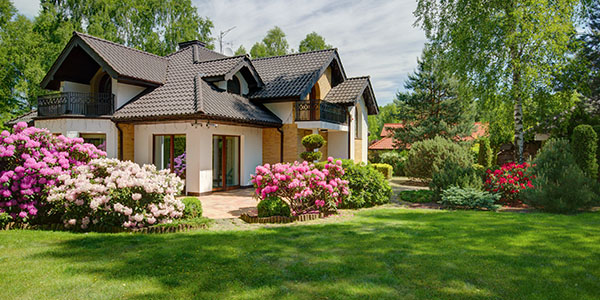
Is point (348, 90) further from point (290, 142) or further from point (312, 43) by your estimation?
point (312, 43)

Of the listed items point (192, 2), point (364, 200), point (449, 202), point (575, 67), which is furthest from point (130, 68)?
point (192, 2)

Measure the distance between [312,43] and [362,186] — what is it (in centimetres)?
3277

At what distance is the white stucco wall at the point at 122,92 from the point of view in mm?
→ 15617

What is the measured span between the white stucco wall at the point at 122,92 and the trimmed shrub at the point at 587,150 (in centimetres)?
1900

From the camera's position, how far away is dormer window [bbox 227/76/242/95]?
57.1ft

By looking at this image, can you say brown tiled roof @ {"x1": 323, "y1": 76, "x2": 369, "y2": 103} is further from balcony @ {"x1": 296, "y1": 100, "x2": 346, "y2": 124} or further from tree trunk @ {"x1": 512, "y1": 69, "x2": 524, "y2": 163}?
tree trunk @ {"x1": 512, "y1": 69, "x2": 524, "y2": 163}

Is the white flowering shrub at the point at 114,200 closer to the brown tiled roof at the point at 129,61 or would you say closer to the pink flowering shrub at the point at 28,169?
the pink flowering shrub at the point at 28,169

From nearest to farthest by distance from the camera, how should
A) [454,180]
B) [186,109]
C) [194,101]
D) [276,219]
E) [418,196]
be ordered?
[276,219] < [454,180] < [418,196] < [186,109] < [194,101]

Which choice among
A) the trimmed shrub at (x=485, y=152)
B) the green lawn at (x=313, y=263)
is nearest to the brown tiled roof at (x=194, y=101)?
the green lawn at (x=313, y=263)

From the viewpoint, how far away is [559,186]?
1028 cm

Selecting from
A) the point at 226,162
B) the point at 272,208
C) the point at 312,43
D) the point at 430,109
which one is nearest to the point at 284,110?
→ the point at 226,162

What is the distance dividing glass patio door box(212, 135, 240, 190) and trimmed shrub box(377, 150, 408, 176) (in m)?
15.2

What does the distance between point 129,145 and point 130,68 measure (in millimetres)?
3560

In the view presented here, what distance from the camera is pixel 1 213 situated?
767cm
